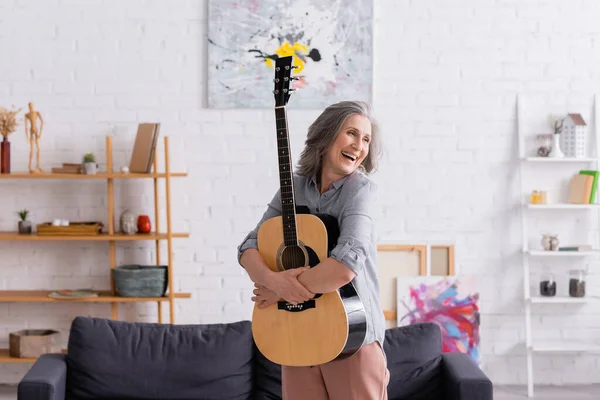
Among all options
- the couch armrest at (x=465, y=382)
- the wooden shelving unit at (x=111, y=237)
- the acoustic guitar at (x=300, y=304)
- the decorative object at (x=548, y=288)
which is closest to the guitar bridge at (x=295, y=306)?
the acoustic guitar at (x=300, y=304)

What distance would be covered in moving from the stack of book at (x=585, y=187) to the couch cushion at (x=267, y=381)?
223cm

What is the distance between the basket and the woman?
213cm

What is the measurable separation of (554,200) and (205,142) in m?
2.09

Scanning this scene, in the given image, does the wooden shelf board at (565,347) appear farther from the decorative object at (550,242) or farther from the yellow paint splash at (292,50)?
the yellow paint splash at (292,50)

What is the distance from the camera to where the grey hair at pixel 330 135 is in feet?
7.39

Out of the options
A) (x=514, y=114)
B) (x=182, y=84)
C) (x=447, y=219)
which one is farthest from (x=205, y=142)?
(x=514, y=114)

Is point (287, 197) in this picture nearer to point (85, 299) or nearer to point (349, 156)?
point (349, 156)

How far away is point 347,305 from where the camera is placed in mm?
2166

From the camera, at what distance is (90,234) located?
439 cm

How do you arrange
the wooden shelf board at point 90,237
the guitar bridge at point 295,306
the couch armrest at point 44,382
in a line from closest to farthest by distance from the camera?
the guitar bridge at point 295,306
the couch armrest at point 44,382
the wooden shelf board at point 90,237

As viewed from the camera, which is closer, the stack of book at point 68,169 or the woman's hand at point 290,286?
the woman's hand at point 290,286

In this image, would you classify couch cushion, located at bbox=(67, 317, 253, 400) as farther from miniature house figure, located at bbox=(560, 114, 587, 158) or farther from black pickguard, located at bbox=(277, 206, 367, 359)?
miniature house figure, located at bbox=(560, 114, 587, 158)

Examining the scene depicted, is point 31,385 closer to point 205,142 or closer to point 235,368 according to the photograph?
point 235,368

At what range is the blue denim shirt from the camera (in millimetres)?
2117
